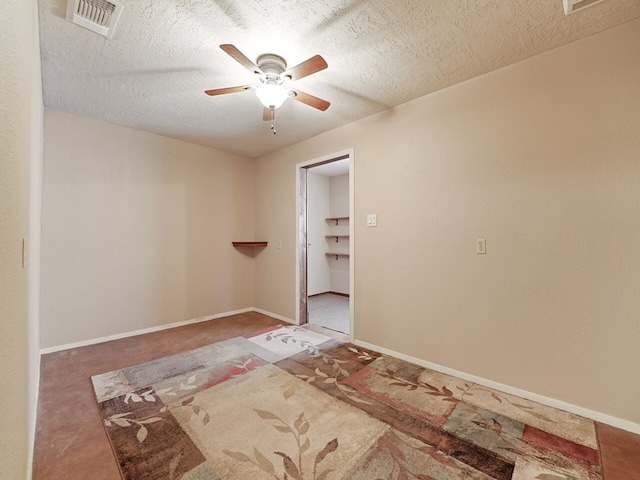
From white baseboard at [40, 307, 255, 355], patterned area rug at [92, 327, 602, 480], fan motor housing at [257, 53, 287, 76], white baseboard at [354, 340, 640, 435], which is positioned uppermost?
A: fan motor housing at [257, 53, 287, 76]

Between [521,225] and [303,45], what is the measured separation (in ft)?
6.83

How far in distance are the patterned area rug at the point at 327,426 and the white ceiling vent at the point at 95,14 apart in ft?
8.35

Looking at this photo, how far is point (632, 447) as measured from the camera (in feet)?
5.24

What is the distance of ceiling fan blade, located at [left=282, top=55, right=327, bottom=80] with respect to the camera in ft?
5.56

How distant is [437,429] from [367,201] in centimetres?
209

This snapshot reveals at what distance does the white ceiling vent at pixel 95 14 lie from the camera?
1.59 meters

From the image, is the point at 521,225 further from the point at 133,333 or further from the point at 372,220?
the point at 133,333

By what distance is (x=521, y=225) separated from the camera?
2100 mm

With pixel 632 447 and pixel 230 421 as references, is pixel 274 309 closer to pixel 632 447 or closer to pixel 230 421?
pixel 230 421

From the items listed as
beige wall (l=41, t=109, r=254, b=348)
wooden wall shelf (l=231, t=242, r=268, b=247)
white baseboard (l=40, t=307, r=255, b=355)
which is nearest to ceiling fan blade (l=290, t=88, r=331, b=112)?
beige wall (l=41, t=109, r=254, b=348)

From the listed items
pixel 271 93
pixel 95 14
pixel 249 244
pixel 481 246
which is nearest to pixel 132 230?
pixel 249 244

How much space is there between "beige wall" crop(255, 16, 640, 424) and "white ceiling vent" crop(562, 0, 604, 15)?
409 mm

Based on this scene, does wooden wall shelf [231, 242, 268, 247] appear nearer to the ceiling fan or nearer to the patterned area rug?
the patterned area rug

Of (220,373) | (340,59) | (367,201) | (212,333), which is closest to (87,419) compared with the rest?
(220,373)
